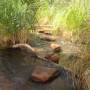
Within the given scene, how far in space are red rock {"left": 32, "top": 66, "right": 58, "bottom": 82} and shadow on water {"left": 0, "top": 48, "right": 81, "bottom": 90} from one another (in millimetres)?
82

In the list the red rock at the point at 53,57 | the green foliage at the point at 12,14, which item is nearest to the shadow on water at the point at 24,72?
the red rock at the point at 53,57

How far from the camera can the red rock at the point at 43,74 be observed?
4.16 meters

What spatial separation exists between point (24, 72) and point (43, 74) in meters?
0.45

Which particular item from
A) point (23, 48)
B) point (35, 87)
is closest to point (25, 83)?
point (35, 87)

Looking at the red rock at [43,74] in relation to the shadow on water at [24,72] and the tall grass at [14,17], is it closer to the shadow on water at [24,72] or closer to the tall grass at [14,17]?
the shadow on water at [24,72]

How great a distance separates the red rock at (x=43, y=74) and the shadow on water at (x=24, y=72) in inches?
3.2

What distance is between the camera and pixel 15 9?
17.9 feet

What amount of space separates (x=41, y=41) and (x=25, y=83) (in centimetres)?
236

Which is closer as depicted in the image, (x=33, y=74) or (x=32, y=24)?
(x=33, y=74)

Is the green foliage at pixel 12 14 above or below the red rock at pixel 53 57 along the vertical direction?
above

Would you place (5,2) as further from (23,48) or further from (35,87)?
(35,87)

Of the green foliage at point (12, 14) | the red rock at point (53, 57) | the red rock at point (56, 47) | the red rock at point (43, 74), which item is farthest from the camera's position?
the red rock at point (56, 47)

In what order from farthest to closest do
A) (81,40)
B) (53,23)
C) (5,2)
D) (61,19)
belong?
(53,23) < (61,19) < (5,2) < (81,40)

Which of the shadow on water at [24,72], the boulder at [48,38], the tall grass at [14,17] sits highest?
the tall grass at [14,17]
